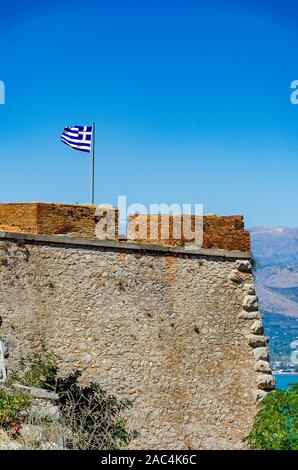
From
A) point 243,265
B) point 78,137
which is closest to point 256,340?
point 243,265

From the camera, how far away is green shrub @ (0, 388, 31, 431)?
47.1ft

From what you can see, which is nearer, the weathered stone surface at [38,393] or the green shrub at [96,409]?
the weathered stone surface at [38,393]

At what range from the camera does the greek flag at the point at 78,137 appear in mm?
22828

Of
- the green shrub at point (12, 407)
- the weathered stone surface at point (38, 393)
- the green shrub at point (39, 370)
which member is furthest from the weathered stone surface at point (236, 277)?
the green shrub at point (12, 407)

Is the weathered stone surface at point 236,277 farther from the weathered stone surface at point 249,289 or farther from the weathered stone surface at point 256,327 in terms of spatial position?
→ the weathered stone surface at point 256,327

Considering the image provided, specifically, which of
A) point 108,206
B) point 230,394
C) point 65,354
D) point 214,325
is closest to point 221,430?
point 230,394

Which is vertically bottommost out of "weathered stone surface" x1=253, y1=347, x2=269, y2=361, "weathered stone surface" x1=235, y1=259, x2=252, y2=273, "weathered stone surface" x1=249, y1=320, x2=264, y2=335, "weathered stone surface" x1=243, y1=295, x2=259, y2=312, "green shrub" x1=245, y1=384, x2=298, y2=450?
"green shrub" x1=245, y1=384, x2=298, y2=450

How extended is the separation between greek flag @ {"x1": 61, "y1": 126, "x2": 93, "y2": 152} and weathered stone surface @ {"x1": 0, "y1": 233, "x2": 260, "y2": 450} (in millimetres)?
3931

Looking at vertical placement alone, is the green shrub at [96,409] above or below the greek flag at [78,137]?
below

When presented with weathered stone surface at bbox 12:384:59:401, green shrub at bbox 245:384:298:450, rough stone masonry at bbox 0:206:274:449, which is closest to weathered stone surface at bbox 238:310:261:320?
rough stone masonry at bbox 0:206:274:449

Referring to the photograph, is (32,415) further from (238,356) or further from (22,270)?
(238,356)

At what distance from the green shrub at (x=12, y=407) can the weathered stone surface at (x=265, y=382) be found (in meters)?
7.82

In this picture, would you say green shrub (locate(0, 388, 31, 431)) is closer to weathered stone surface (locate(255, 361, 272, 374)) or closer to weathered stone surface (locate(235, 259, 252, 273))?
weathered stone surface (locate(255, 361, 272, 374))

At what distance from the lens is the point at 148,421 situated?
19969 mm
